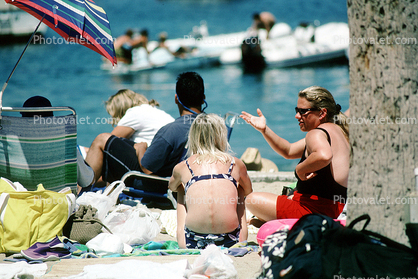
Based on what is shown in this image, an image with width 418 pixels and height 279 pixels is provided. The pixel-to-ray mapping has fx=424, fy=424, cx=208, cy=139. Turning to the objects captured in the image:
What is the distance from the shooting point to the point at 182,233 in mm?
2924

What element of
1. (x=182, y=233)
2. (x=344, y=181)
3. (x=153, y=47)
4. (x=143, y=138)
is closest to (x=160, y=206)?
(x=143, y=138)

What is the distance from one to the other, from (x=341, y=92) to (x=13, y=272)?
2047cm

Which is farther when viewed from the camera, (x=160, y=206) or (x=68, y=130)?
(x=160, y=206)

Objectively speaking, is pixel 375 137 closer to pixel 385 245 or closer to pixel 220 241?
pixel 385 245

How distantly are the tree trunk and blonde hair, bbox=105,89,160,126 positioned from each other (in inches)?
115

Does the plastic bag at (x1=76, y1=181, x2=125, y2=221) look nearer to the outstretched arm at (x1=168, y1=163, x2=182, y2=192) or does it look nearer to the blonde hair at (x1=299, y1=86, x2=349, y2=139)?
the outstretched arm at (x1=168, y1=163, x2=182, y2=192)

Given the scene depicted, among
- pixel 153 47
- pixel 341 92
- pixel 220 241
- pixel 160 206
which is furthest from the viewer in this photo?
pixel 153 47

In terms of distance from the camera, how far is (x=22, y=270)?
7.49 feet

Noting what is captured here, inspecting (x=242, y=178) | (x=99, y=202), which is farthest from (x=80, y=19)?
(x=242, y=178)

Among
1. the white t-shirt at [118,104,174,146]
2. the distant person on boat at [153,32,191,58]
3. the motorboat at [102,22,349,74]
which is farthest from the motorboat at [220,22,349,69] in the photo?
the white t-shirt at [118,104,174,146]

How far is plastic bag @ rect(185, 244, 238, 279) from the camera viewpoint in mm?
2211

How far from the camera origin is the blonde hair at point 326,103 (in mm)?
2965

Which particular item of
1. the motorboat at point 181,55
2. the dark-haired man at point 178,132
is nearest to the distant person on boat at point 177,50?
the motorboat at point 181,55

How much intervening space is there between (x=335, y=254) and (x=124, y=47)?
23242mm
